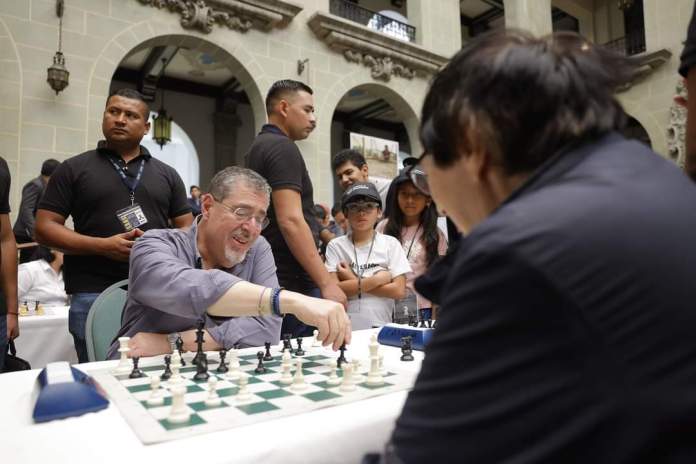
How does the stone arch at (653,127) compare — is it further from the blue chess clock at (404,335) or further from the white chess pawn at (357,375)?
the white chess pawn at (357,375)

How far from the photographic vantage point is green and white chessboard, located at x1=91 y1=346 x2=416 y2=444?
104cm

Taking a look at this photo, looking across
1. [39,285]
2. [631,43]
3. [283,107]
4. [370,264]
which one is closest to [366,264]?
[370,264]

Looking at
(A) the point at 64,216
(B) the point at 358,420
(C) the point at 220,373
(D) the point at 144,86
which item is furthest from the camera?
(D) the point at 144,86

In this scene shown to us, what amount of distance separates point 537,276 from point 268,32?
323 inches

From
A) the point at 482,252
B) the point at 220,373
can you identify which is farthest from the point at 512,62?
the point at 220,373

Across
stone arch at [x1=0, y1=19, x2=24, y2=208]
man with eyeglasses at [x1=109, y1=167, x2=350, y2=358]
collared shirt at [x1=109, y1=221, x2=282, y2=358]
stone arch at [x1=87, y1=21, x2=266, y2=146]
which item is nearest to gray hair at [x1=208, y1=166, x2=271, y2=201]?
man with eyeglasses at [x1=109, y1=167, x2=350, y2=358]

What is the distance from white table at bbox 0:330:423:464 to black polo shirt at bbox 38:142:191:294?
1.63 m

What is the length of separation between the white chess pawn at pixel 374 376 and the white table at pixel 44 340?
2694 millimetres

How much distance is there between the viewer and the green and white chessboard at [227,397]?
1035mm

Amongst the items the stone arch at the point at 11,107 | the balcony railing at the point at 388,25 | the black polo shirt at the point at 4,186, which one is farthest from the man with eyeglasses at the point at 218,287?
the balcony railing at the point at 388,25

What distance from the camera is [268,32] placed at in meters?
8.02

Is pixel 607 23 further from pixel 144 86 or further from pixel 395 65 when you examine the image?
pixel 144 86

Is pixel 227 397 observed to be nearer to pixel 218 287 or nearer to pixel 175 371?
pixel 175 371

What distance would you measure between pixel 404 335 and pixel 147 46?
6.63m
